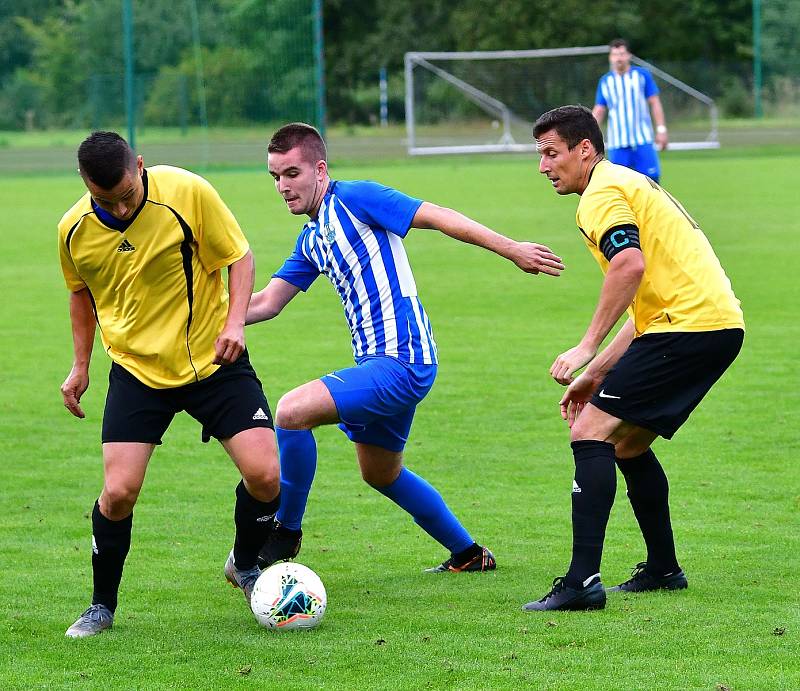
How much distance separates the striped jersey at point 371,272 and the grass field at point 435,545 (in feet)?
3.42

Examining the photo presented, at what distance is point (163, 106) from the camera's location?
1336 inches

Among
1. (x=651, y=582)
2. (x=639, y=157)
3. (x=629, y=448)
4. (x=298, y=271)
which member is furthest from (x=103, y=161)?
(x=639, y=157)

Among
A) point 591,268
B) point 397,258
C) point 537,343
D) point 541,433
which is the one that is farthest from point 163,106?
point 397,258

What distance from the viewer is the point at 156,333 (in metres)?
5.21

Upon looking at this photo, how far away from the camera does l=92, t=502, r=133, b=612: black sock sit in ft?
16.8

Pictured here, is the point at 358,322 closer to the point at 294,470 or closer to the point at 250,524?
the point at 294,470

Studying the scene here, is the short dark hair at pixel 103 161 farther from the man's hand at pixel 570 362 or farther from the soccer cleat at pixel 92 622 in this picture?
the man's hand at pixel 570 362

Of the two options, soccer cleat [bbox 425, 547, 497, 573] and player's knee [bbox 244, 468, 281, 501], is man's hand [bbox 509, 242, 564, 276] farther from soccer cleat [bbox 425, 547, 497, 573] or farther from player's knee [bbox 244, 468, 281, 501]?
soccer cleat [bbox 425, 547, 497, 573]

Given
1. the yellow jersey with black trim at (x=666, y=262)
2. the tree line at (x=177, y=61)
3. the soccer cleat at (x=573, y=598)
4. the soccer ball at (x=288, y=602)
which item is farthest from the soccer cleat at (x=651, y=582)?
the tree line at (x=177, y=61)

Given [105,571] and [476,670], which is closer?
[476,670]

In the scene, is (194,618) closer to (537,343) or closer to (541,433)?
(541,433)

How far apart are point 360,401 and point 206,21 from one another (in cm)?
2931

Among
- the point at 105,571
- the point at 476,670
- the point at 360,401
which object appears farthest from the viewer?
the point at 360,401

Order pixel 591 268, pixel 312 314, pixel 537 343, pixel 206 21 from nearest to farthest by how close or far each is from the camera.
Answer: pixel 537 343, pixel 312 314, pixel 591 268, pixel 206 21
